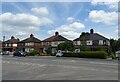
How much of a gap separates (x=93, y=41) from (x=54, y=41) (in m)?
19.3

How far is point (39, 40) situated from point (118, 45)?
45.4 metres

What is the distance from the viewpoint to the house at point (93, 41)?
286ft

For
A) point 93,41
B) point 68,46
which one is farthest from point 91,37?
point 68,46

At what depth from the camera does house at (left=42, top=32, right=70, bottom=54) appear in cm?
10088

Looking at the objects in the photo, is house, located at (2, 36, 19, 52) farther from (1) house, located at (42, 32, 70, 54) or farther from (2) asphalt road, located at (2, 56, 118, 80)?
(2) asphalt road, located at (2, 56, 118, 80)

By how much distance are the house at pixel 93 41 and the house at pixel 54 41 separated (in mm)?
8358

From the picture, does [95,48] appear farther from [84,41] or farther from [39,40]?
[39,40]

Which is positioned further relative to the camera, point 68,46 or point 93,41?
point 93,41

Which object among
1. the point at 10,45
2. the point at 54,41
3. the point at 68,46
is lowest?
the point at 68,46

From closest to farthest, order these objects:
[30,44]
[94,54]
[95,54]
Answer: [95,54]
[94,54]
[30,44]

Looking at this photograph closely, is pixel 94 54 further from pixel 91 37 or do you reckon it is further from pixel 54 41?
pixel 54 41

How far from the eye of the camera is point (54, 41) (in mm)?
102188

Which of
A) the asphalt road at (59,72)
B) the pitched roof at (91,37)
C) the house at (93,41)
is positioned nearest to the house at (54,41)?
the house at (93,41)

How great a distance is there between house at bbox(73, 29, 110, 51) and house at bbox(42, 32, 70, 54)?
8358 millimetres
